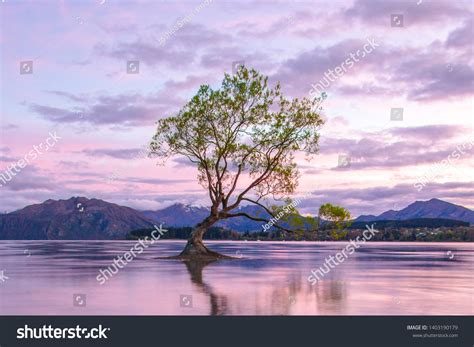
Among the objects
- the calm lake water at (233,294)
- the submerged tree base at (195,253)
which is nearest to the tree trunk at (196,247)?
the submerged tree base at (195,253)

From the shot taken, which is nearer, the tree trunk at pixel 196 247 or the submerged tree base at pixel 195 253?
the tree trunk at pixel 196 247

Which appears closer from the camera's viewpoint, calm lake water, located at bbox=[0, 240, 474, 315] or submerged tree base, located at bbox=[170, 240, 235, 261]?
calm lake water, located at bbox=[0, 240, 474, 315]

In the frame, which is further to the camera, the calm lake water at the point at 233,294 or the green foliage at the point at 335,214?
the green foliage at the point at 335,214

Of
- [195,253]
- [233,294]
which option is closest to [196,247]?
[195,253]

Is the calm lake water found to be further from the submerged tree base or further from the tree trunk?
the submerged tree base

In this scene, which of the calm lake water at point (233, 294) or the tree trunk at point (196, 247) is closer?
the calm lake water at point (233, 294)

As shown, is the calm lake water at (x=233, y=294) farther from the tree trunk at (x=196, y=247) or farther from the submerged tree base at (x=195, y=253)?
the submerged tree base at (x=195, y=253)

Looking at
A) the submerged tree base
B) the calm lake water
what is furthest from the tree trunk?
the calm lake water
